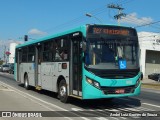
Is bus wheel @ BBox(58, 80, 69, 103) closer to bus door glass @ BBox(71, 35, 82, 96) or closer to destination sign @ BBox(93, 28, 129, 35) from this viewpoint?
bus door glass @ BBox(71, 35, 82, 96)

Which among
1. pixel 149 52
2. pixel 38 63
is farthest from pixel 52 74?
pixel 149 52

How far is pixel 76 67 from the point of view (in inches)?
564

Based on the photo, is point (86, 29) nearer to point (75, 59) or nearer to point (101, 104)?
point (75, 59)

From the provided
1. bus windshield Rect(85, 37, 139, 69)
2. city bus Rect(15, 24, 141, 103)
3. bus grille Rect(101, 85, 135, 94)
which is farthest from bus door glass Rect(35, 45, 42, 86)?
bus grille Rect(101, 85, 135, 94)

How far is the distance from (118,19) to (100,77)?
1601 inches

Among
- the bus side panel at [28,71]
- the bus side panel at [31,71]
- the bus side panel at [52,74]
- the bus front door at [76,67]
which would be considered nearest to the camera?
the bus front door at [76,67]

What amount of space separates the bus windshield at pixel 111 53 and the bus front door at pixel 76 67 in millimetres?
633

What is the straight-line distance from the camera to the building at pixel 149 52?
202 feet

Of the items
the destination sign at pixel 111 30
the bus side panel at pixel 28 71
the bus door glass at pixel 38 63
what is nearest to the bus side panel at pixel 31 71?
the bus side panel at pixel 28 71

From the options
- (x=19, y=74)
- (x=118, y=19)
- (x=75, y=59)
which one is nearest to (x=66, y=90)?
(x=75, y=59)

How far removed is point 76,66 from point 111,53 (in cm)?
156

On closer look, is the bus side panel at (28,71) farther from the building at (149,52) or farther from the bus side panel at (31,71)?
the building at (149,52)

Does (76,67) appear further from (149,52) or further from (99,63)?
(149,52)

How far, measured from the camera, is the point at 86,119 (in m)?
11.4
